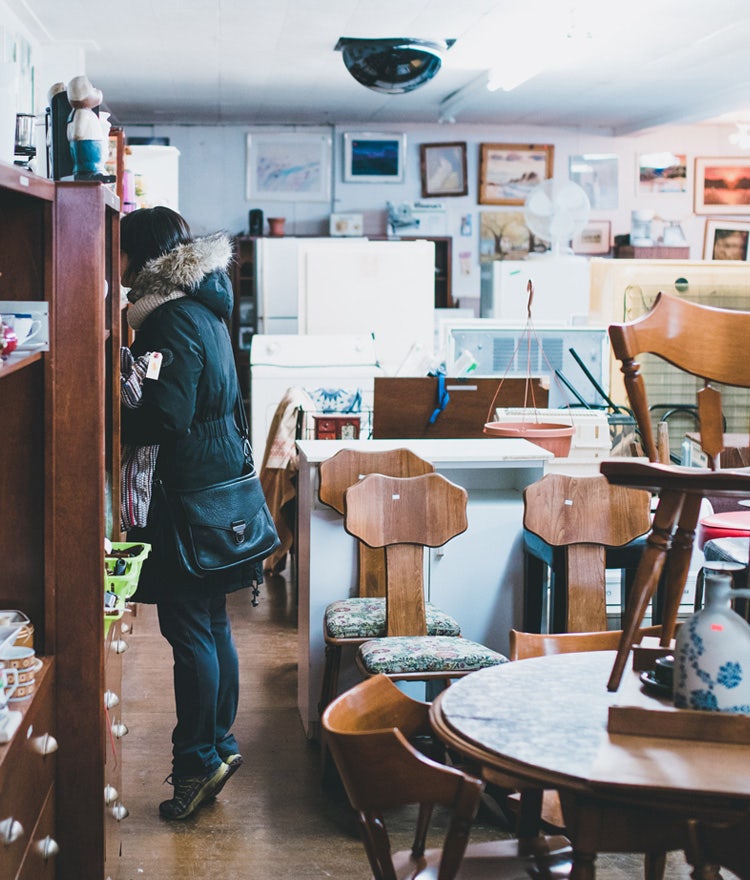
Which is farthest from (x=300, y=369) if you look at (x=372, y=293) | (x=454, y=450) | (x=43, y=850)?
(x=43, y=850)

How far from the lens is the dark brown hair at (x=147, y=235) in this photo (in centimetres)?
318

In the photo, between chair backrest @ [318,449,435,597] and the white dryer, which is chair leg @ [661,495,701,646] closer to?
chair backrest @ [318,449,435,597]

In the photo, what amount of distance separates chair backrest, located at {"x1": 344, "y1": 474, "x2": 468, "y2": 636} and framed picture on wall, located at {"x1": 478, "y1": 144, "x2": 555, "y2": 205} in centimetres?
790

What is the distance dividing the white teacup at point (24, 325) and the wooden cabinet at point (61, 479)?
50 mm

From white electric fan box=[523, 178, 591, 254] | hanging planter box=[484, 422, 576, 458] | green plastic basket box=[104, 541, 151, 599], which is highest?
white electric fan box=[523, 178, 591, 254]

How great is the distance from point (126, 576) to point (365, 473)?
1223mm

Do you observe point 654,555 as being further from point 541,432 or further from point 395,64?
point 395,64

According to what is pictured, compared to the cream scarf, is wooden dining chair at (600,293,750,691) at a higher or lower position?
lower

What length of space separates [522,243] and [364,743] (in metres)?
9.67

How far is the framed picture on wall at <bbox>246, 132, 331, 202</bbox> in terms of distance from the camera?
10.7 meters

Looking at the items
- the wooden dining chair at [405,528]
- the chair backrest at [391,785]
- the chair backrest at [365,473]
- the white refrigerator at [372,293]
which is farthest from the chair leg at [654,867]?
the white refrigerator at [372,293]

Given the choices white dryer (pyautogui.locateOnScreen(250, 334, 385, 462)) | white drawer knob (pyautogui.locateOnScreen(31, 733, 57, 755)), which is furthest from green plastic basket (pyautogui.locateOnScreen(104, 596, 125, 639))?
white dryer (pyautogui.locateOnScreen(250, 334, 385, 462))

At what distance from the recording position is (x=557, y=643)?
2.56 meters

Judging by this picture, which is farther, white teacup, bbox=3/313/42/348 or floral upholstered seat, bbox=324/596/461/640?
floral upholstered seat, bbox=324/596/461/640
